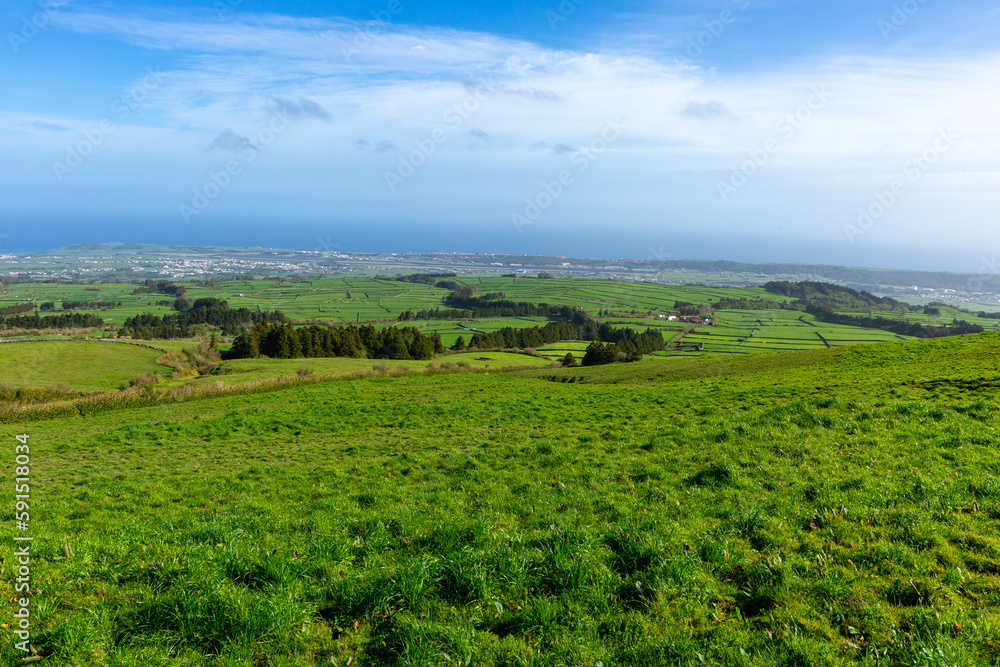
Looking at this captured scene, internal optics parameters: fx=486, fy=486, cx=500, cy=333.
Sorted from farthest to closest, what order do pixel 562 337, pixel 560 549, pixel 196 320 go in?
pixel 196 320 → pixel 562 337 → pixel 560 549

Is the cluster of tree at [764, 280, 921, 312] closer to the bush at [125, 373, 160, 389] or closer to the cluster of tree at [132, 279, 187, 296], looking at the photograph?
the bush at [125, 373, 160, 389]

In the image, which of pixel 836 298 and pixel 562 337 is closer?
pixel 562 337

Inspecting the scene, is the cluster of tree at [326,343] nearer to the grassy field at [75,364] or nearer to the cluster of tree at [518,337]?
the grassy field at [75,364]

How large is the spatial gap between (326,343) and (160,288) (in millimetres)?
123480

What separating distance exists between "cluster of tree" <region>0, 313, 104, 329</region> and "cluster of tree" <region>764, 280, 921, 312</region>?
181m

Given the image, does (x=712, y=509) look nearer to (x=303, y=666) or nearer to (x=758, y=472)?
(x=758, y=472)

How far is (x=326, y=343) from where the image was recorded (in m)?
69.9

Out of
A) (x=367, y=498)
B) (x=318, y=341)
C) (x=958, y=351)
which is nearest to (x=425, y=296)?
(x=318, y=341)

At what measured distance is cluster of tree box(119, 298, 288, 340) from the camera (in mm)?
90250

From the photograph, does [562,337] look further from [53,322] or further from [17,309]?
[17,309]

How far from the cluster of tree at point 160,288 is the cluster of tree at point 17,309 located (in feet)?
115

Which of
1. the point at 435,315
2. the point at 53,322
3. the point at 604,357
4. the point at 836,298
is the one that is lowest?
the point at 53,322

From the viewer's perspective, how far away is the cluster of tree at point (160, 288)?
149775 millimetres

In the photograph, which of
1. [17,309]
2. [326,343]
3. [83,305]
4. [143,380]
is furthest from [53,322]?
[143,380]
